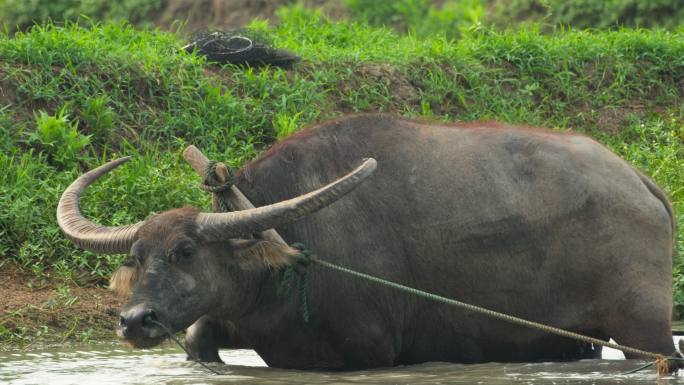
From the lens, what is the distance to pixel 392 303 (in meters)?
6.75

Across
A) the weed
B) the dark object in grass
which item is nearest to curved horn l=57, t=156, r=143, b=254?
the weed

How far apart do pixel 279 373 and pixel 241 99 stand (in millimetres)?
4401

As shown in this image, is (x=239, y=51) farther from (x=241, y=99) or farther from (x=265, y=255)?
(x=265, y=255)

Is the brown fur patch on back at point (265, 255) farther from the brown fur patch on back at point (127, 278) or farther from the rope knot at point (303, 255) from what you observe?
the brown fur patch on back at point (127, 278)

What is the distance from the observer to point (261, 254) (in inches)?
253

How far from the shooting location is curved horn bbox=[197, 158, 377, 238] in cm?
616

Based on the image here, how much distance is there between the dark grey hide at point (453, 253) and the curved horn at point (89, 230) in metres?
0.56

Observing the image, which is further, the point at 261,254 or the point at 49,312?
the point at 49,312

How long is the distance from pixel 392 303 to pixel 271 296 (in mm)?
606

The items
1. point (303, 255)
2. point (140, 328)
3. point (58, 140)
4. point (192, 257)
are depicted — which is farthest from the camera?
point (58, 140)

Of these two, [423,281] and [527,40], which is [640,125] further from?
[423,281]

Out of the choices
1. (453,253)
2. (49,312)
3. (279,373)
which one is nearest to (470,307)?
(453,253)

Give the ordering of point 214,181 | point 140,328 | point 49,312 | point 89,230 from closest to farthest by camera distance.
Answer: point 140,328, point 214,181, point 89,230, point 49,312

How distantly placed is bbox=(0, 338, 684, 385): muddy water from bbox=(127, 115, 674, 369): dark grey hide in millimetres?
131
